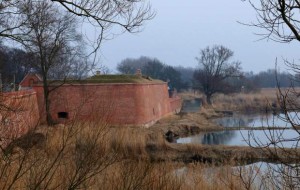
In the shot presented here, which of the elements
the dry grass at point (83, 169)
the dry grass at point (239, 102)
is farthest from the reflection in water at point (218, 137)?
the dry grass at point (83, 169)

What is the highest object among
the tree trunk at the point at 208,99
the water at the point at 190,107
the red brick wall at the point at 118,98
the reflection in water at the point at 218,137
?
the red brick wall at the point at 118,98

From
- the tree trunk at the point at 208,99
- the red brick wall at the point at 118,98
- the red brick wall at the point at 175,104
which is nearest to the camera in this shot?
the red brick wall at the point at 118,98

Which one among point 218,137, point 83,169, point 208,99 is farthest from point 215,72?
point 83,169

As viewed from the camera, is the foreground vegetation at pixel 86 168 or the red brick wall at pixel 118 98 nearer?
the foreground vegetation at pixel 86 168

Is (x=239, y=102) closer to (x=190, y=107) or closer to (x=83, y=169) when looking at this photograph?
(x=190, y=107)

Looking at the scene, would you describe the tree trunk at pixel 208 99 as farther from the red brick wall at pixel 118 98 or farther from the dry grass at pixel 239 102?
the red brick wall at pixel 118 98

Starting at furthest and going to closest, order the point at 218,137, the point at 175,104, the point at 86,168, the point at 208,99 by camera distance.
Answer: the point at 208,99 → the point at 175,104 → the point at 218,137 → the point at 86,168

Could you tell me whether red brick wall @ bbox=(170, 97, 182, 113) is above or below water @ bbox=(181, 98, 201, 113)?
above

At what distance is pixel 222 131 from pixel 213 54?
29272 mm

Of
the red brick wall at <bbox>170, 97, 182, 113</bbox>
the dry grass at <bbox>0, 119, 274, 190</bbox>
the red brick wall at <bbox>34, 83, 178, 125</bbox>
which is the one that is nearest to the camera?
the dry grass at <bbox>0, 119, 274, 190</bbox>

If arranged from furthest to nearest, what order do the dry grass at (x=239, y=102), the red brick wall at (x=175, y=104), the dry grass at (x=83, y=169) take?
the dry grass at (x=239, y=102)
the red brick wall at (x=175, y=104)
the dry grass at (x=83, y=169)

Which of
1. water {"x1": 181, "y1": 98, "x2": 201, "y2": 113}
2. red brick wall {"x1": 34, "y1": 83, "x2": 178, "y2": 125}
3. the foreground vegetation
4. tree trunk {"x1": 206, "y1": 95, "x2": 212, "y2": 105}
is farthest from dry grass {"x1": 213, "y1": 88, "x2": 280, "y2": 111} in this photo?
the foreground vegetation

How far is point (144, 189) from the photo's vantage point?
5.34 m

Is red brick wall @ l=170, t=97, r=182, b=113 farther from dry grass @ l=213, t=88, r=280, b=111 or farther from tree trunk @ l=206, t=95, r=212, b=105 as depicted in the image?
tree trunk @ l=206, t=95, r=212, b=105
